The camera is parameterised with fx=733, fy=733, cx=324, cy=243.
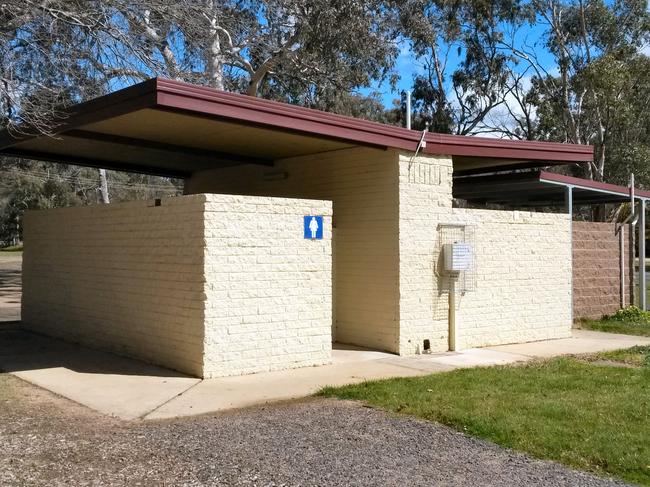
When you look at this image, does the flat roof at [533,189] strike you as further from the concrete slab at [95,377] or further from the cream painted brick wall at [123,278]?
the concrete slab at [95,377]

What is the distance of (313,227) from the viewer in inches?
385

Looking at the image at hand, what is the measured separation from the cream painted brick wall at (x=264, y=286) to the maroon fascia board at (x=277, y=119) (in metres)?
1.01

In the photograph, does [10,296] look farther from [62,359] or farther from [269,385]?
[269,385]

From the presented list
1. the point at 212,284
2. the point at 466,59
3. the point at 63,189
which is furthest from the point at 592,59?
the point at 63,189

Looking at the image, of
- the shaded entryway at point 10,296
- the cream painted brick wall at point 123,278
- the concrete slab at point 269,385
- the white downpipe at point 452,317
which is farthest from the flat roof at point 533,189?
the shaded entryway at point 10,296

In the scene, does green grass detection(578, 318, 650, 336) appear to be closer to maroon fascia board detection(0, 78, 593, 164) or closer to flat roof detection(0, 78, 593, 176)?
flat roof detection(0, 78, 593, 176)

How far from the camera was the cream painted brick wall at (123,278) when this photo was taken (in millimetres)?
9055

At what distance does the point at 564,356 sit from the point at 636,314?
5564 millimetres

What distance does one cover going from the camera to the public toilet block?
29.4 ft

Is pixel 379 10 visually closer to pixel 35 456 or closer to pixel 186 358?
pixel 186 358

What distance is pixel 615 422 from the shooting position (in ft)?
22.1

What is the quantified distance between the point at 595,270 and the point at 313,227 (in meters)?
7.94

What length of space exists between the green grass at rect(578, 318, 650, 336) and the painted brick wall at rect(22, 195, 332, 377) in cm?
713

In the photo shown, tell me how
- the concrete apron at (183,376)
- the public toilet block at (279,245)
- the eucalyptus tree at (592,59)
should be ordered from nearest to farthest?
the concrete apron at (183,376) → the public toilet block at (279,245) → the eucalyptus tree at (592,59)
